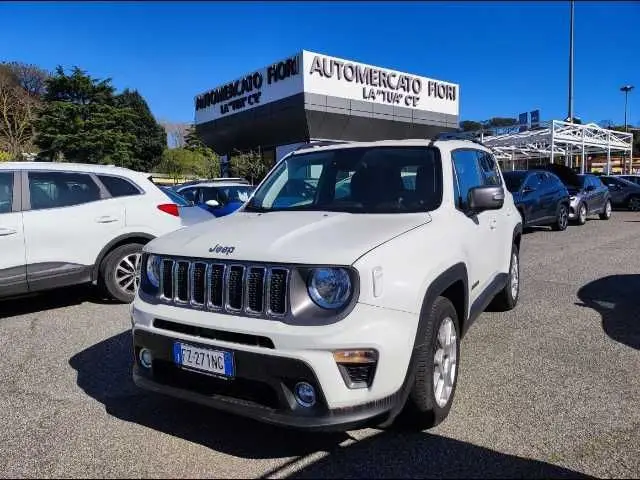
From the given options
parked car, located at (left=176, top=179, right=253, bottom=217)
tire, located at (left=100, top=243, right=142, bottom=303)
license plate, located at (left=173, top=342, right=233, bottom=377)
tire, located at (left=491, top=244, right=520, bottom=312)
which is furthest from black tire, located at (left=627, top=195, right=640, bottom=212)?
license plate, located at (left=173, top=342, right=233, bottom=377)

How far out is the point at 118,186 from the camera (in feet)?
21.0

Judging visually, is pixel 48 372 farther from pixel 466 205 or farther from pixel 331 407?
pixel 466 205

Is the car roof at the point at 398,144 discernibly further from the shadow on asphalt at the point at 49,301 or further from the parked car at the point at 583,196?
the parked car at the point at 583,196

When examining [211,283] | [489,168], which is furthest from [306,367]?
[489,168]

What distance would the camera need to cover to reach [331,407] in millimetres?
2576

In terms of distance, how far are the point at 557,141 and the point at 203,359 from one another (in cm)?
2670

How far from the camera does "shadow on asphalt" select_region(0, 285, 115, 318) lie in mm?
6283

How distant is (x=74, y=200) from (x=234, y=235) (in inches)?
147

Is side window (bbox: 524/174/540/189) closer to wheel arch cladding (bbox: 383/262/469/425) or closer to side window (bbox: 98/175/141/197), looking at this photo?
side window (bbox: 98/175/141/197)

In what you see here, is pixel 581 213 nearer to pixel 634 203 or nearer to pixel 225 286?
pixel 634 203

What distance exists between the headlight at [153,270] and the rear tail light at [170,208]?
3.50 meters

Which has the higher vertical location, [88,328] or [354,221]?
[354,221]

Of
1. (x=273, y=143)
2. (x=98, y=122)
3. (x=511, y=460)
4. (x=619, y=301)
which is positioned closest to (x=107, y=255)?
(x=511, y=460)

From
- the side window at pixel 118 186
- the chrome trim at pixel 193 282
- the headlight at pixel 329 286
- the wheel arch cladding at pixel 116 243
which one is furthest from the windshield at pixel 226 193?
the headlight at pixel 329 286
